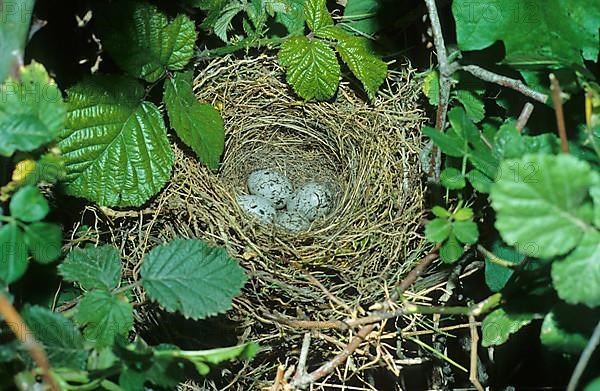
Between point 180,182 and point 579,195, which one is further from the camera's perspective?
point 180,182

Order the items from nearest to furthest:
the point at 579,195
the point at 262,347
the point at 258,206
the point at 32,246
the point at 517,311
Answer: the point at 579,195 < the point at 32,246 < the point at 517,311 < the point at 262,347 < the point at 258,206

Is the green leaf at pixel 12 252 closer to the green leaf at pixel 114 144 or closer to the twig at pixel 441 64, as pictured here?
the green leaf at pixel 114 144

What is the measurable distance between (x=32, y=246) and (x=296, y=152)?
94cm

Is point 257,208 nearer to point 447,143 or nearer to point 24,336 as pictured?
point 447,143

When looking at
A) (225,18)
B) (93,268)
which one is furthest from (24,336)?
(225,18)

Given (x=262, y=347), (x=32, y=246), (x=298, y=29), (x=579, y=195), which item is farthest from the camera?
(x=298, y=29)

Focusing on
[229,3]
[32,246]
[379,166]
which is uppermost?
[229,3]

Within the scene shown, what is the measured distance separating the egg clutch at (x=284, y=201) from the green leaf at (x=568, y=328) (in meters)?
0.70

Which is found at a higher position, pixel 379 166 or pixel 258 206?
pixel 379 166

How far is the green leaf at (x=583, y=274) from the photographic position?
2.47 feet

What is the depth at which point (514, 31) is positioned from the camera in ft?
3.59

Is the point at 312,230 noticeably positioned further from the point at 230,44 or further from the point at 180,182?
the point at 230,44

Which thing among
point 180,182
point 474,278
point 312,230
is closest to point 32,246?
point 180,182

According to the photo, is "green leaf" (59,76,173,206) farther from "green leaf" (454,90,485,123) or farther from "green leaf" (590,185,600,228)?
"green leaf" (590,185,600,228)
